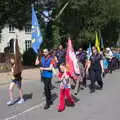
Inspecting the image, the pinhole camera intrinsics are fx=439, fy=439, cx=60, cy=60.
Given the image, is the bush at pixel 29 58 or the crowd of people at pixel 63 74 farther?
the bush at pixel 29 58

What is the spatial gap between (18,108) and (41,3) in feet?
99.0

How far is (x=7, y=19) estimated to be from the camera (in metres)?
37.6

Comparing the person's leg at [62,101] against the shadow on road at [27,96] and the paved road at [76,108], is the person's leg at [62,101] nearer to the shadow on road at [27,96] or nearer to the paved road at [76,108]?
the paved road at [76,108]

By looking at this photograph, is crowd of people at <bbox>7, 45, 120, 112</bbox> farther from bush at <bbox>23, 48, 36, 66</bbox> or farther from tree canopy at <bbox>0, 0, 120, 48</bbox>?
bush at <bbox>23, 48, 36, 66</bbox>

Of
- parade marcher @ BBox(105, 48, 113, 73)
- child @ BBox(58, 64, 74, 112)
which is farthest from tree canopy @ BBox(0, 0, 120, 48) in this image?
child @ BBox(58, 64, 74, 112)

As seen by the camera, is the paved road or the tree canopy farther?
the tree canopy

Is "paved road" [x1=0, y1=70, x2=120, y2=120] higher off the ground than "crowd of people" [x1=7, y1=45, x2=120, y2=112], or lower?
lower

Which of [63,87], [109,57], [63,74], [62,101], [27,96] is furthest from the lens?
[109,57]

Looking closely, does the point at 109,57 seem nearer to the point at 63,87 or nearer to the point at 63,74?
the point at 63,74

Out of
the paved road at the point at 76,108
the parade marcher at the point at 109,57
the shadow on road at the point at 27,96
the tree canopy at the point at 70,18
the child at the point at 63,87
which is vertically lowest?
the paved road at the point at 76,108

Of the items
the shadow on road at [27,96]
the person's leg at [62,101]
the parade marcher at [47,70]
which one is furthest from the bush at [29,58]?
the person's leg at [62,101]

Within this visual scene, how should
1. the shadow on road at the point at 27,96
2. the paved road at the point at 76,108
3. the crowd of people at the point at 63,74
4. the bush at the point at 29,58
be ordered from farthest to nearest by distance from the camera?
the bush at the point at 29,58
the shadow on road at the point at 27,96
the crowd of people at the point at 63,74
the paved road at the point at 76,108

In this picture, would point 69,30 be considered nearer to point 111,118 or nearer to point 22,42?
point 22,42

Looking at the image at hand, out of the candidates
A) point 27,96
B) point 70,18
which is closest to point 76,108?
point 27,96
